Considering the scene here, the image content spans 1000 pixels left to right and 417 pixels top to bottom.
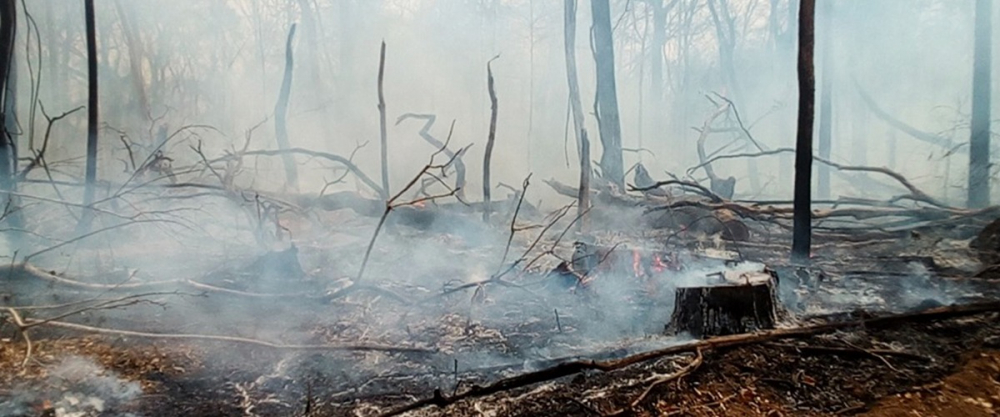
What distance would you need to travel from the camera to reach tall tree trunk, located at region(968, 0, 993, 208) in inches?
389

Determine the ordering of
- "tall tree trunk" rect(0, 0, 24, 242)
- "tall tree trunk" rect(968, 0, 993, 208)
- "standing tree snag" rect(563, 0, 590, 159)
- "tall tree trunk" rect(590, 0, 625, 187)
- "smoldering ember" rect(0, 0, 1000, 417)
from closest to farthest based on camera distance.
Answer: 1. "smoldering ember" rect(0, 0, 1000, 417)
2. "tall tree trunk" rect(0, 0, 24, 242)
3. "tall tree trunk" rect(968, 0, 993, 208)
4. "standing tree snag" rect(563, 0, 590, 159)
5. "tall tree trunk" rect(590, 0, 625, 187)

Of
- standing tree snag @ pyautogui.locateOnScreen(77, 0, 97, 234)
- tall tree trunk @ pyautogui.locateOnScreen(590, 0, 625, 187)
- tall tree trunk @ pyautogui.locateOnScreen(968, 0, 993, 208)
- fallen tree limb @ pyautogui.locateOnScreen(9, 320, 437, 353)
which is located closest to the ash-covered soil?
fallen tree limb @ pyautogui.locateOnScreen(9, 320, 437, 353)

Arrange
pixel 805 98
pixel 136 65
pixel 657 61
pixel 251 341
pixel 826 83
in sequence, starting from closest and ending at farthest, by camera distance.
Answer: pixel 251 341 → pixel 805 98 → pixel 826 83 → pixel 136 65 → pixel 657 61

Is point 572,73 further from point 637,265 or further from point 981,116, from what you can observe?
point 981,116

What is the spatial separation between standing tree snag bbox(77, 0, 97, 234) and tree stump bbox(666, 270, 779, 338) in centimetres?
786

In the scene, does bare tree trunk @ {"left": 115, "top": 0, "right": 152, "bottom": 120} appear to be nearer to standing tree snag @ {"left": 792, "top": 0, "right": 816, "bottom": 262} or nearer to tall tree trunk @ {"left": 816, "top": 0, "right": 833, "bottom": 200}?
standing tree snag @ {"left": 792, "top": 0, "right": 816, "bottom": 262}

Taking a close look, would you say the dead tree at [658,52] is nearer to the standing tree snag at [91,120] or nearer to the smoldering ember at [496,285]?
the smoldering ember at [496,285]

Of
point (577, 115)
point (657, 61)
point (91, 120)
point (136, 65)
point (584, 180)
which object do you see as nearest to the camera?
point (91, 120)

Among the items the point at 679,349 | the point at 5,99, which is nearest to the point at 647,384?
the point at 679,349

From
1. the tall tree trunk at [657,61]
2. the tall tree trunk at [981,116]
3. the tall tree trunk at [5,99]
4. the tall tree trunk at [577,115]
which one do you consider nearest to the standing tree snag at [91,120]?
the tall tree trunk at [5,99]

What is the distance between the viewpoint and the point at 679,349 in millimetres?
3270

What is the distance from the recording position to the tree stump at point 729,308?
154 inches

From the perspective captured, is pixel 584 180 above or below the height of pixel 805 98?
below

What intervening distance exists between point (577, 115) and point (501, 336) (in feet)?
23.3
